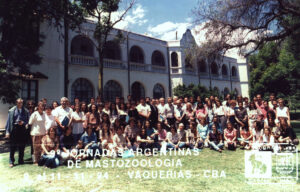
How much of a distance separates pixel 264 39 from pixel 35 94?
13383 millimetres

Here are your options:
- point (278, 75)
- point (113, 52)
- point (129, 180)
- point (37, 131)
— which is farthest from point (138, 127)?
point (278, 75)

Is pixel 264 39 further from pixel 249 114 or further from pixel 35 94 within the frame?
pixel 35 94

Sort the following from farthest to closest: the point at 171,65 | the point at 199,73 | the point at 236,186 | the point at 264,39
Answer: the point at 199,73, the point at 171,65, the point at 264,39, the point at 236,186

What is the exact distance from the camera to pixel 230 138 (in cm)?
A: 686

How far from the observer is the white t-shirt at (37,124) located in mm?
5629

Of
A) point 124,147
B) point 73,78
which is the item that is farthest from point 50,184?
point 73,78

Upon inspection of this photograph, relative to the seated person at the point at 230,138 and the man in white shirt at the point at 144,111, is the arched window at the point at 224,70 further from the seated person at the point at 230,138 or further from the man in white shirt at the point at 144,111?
the man in white shirt at the point at 144,111

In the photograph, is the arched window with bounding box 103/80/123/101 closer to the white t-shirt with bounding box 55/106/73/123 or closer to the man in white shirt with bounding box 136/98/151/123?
the man in white shirt with bounding box 136/98/151/123

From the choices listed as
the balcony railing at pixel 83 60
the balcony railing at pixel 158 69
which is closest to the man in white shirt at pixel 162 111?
the balcony railing at pixel 83 60

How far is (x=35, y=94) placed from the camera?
1302cm

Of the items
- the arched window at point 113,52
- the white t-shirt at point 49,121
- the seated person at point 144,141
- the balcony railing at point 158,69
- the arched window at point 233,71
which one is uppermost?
the arched window at point 233,71

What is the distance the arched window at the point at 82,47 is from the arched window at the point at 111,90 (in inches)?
107

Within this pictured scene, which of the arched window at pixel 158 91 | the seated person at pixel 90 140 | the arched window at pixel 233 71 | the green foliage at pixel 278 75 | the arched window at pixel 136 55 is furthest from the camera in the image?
the arched window at pixel 233 71

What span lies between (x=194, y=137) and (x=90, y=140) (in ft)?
11.2
